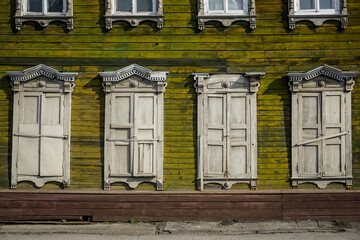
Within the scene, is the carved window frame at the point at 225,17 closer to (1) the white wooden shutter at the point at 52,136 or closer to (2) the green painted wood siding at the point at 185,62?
(2) the green painted wood siding at the point at 185,62

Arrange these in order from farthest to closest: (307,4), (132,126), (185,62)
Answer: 1. (307,4)
2. (185,62)
3. (132,126)

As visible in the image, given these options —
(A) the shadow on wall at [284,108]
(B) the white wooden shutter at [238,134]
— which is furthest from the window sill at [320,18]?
(B) the white wooden shutter at [238,134]

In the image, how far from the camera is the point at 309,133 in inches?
353

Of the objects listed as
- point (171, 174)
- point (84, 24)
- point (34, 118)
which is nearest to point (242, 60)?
point (171, 174)

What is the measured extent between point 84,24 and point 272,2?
4.24 m

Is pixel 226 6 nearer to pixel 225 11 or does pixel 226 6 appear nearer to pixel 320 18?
pixel 225 11

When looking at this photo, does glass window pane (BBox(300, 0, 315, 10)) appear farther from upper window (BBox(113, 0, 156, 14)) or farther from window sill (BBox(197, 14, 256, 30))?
upper window (BBox(113, 0, 156, 14))

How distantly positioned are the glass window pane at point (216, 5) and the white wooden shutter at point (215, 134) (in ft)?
6.47

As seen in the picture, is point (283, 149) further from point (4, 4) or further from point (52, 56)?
point (4, 4)

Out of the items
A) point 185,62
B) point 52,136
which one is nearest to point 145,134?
point 185,62

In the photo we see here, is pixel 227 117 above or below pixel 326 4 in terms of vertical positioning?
below

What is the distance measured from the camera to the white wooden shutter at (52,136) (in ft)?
29.2

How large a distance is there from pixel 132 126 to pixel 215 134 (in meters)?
1.85

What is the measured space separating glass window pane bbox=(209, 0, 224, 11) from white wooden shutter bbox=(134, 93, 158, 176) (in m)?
2.37
